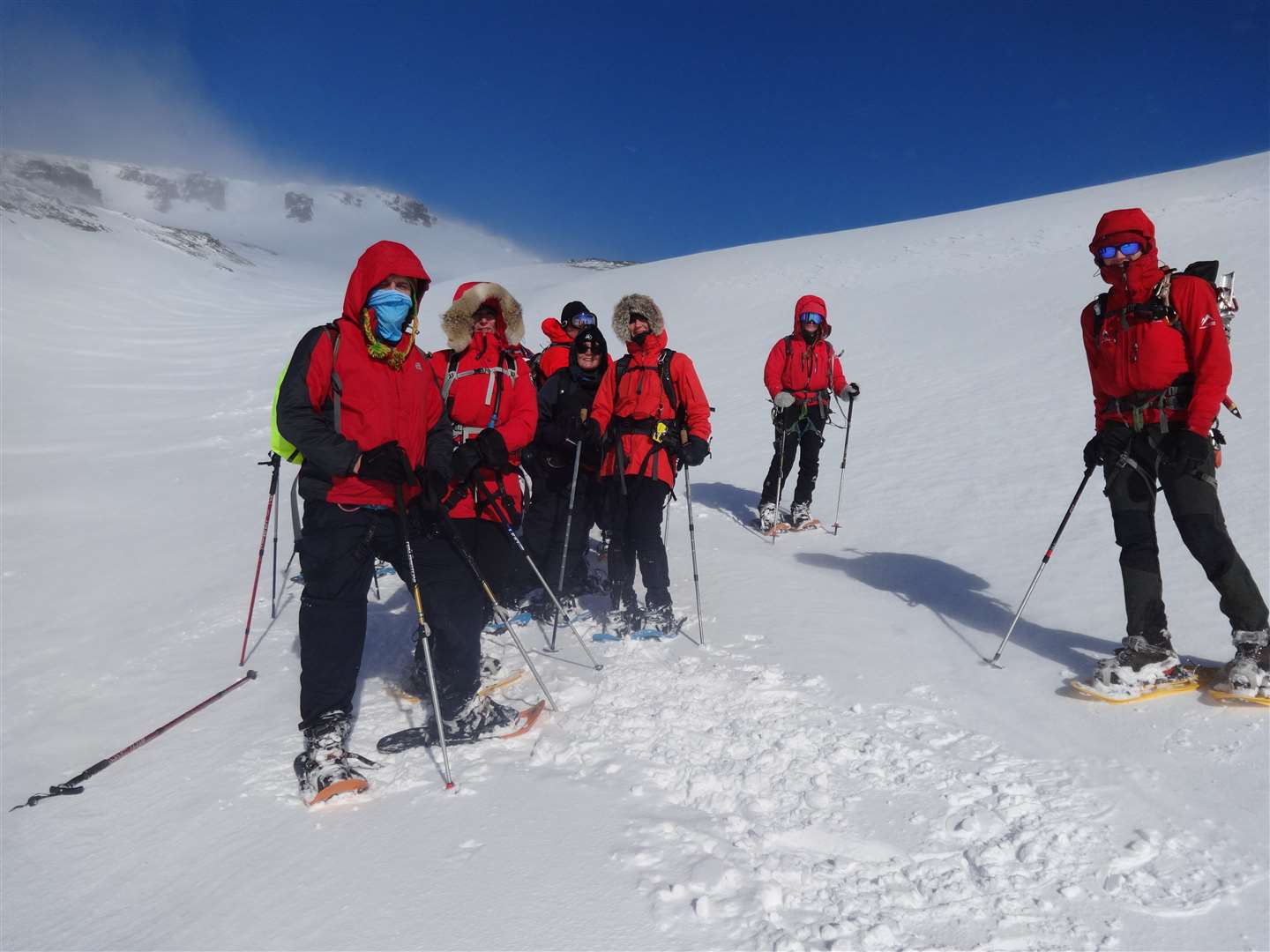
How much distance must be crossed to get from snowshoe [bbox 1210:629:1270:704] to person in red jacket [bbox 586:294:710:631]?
2807 mm

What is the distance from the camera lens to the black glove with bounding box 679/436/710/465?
5.07m

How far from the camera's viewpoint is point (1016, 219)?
25.3 m

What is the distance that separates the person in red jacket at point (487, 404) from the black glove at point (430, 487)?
1.69 ft

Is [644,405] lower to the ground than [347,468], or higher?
higher

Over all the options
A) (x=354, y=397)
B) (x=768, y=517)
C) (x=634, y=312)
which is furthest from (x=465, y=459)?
(x=768, y=517)

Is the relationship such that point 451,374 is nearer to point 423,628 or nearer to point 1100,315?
point 423,628

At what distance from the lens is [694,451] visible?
200 inches

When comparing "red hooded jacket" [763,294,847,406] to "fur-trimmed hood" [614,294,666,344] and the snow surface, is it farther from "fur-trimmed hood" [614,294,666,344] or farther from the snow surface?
"fur-trimmed hood" [614,294,666,344]

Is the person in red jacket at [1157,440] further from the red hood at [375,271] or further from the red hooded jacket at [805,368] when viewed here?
the red hooded jacket at [805,368]

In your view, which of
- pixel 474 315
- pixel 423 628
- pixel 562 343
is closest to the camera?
pixel 423 628

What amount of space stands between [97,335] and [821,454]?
81.0 ft

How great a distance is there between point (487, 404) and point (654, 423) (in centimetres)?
117

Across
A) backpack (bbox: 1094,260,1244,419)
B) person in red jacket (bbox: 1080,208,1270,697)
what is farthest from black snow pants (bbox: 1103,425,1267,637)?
backpack (bbox: 1094,260,1244,419)

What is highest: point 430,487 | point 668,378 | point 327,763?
point 668,378
